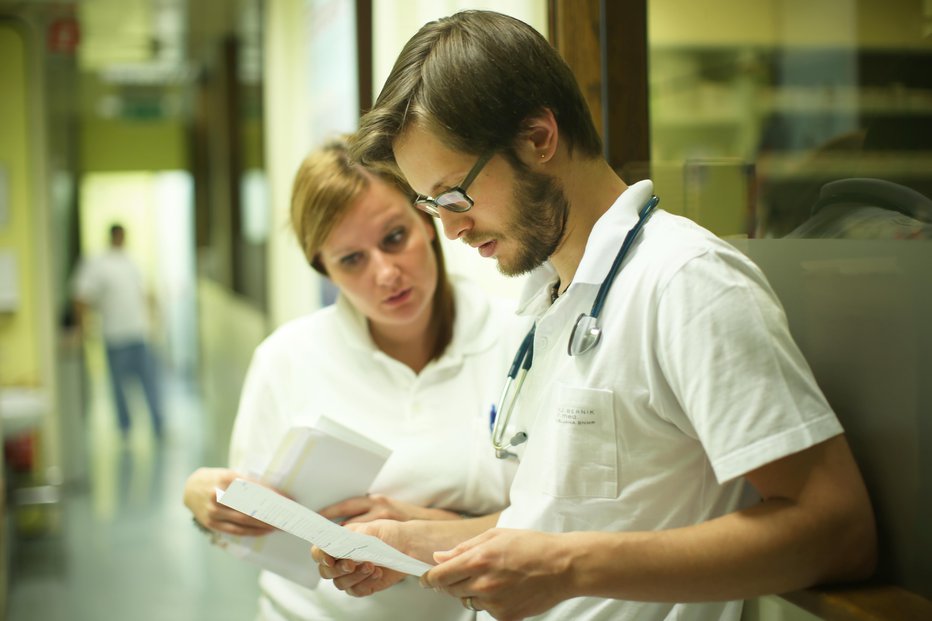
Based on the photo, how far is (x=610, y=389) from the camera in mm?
1271

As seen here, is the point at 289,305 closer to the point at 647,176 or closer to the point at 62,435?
the point at 62,435

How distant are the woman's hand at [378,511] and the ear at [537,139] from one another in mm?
832

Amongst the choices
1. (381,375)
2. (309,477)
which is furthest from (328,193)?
(309,477)

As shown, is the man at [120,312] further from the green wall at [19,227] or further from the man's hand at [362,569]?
the man's hand at [362,569]

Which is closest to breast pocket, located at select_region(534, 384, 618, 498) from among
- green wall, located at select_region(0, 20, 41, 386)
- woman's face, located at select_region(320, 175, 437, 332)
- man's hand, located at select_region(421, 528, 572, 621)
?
man's hand, located at select_region(421, 528, 572, 621)

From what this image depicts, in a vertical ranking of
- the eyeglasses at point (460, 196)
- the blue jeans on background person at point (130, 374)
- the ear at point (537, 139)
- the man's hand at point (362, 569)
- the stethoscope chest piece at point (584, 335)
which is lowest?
the blue jeans on background person at point (130, 374)

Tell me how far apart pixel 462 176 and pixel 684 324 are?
0.41m

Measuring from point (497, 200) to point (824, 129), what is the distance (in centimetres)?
71

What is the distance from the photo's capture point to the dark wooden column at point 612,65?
2.00 meters

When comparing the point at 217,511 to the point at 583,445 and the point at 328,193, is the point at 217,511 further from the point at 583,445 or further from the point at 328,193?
the point at 583,445

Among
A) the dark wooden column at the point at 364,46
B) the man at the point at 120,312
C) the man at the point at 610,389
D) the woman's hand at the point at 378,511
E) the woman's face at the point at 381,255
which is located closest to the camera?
the man at the point at 610,389

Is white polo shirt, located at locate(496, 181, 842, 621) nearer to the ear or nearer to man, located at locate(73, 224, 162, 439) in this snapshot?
the ear

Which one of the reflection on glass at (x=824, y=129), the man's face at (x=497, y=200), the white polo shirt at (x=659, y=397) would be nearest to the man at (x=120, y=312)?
the reflection on glass at (x=824, y=129)

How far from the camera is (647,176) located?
6.40 feet
